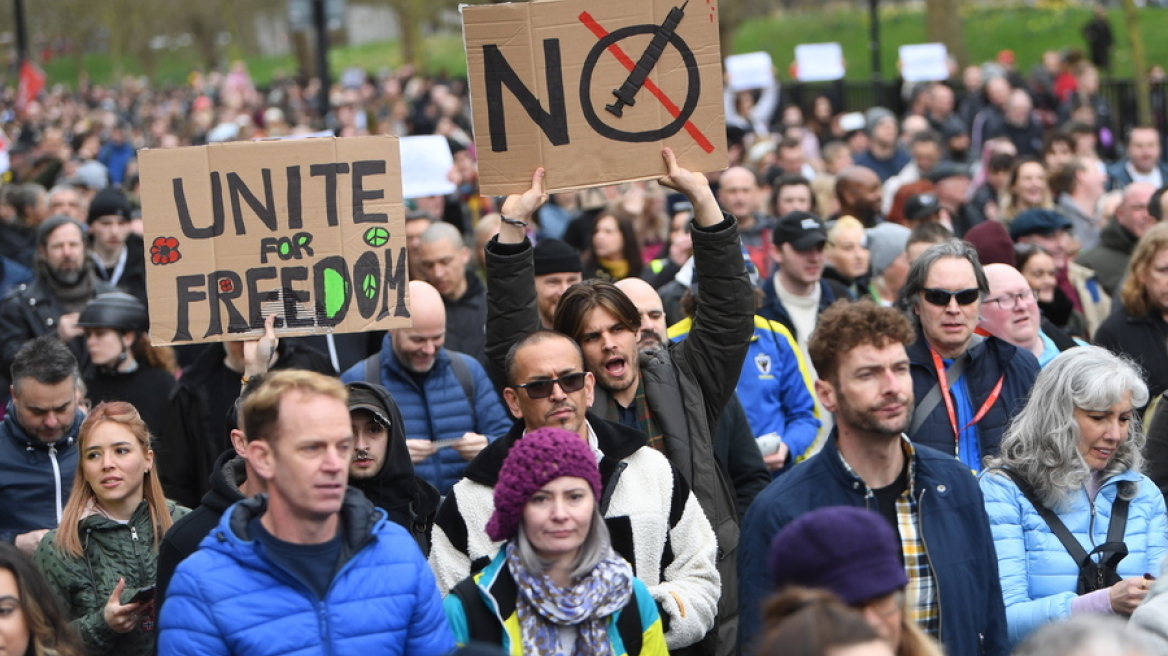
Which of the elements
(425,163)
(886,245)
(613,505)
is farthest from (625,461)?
(425,163)

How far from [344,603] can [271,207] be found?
2113mm

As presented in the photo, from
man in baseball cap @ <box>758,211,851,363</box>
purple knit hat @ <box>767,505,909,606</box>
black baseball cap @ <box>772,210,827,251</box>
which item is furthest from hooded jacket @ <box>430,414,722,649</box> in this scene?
black baseball cap @ <box>772,210,827,251</box>

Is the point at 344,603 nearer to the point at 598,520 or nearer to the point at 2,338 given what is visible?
the point at 598,520

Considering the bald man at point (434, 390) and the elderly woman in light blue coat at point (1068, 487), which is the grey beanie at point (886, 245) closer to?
the bald man at point (434, 390)

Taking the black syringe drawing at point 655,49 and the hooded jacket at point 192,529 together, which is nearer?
the hooded jacket at point 192,529

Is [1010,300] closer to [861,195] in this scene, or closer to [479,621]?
[479,621]

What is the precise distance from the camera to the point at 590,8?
573 centimetres

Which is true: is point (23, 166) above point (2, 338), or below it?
above

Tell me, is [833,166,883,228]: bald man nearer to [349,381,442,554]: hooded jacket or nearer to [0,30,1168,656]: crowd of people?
[0,30,1168,656]: crowd of people

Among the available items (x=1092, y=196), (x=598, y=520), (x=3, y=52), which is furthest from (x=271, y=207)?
(x=3, y=52)

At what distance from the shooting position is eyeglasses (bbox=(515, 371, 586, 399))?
493cm

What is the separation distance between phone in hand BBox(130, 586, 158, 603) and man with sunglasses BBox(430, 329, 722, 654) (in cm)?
104

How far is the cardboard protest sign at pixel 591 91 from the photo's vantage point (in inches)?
224

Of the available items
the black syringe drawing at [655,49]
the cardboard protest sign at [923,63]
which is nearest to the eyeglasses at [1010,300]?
the black syringe drawing at [655,49]
